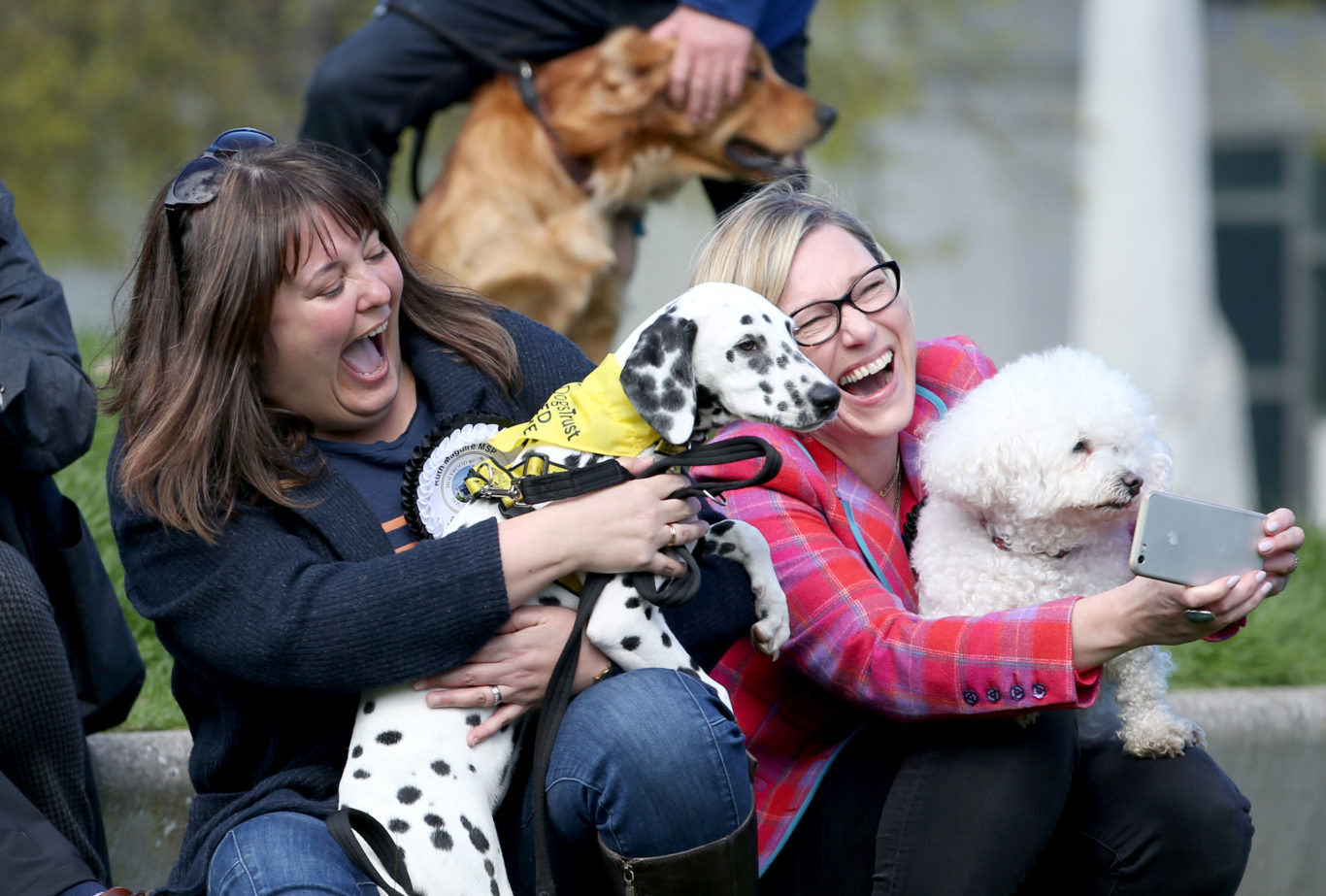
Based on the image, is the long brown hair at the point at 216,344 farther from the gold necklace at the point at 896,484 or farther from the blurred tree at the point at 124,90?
the blurred tree at the point at 124,90

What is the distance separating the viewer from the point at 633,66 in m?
4.57

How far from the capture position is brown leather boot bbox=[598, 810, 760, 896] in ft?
7.20

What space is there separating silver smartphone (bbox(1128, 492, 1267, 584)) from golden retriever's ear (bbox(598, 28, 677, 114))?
9.08ft

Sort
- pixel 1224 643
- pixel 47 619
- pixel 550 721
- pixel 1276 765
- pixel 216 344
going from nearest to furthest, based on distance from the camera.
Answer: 1. pixel 550 721
2. pixel 216 344
3. pixel 47 619
4. pixel 1276 765
5. pixel 1224 643

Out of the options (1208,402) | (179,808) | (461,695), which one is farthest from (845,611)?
(1208,402)

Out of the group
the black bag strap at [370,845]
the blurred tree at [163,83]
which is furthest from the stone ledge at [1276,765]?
the blurred tree at [163,83]

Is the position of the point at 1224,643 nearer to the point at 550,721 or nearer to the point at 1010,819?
the point at 1010,819

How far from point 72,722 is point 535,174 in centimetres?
272

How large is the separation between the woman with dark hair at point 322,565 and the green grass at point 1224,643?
1.40m

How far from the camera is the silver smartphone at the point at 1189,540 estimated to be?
7.23 feet

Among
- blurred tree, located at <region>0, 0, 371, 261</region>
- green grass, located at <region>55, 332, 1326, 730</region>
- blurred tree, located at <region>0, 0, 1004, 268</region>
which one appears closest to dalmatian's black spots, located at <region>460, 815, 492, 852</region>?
green grass, located at <region>55, 332, 1326, 730</region>

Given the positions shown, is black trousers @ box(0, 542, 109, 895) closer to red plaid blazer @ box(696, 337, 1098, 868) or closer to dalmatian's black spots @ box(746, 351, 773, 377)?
red plaid blazer @ box(696, 337, 1098, 868)

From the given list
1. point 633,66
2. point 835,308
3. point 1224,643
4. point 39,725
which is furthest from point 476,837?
point 633,66

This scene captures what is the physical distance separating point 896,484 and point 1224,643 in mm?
1870
